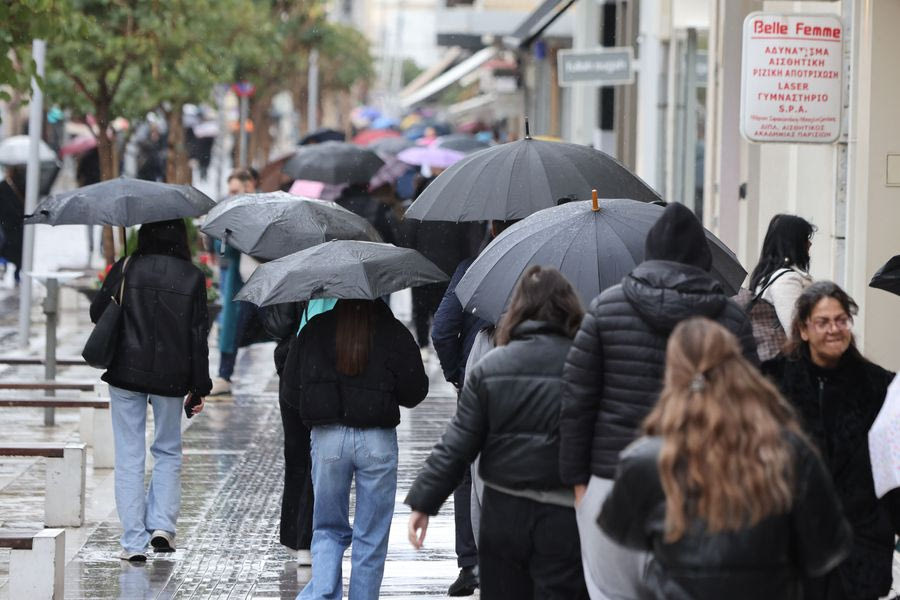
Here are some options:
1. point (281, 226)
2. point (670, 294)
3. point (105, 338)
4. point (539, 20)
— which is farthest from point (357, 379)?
point (539, 20)

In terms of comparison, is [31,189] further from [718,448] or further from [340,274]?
[718,448]

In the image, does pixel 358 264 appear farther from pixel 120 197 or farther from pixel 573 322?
pixel 120 197

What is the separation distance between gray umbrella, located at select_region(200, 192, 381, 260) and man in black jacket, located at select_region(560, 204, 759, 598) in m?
3.54

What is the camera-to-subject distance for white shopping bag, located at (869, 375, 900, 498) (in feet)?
19.0

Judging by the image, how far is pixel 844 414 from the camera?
236 inches

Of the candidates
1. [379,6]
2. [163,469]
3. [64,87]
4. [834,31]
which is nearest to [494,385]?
[163,469]

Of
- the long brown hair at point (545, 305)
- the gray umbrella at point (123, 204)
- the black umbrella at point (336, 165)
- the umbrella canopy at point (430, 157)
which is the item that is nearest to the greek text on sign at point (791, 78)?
the gray umbrella at point (123, 204)

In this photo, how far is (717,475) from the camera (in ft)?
13.6

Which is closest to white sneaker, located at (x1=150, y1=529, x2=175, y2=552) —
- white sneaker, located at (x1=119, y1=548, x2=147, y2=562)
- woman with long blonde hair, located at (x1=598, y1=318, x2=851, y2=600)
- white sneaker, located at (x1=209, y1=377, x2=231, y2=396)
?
white sneaker, located at (x1=119, y1=548, x2=147, y2=562)

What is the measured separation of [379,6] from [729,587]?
5478 inches

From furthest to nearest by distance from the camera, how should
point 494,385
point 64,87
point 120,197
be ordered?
1. point 64,87
2. point 120,197
3. point 494,385

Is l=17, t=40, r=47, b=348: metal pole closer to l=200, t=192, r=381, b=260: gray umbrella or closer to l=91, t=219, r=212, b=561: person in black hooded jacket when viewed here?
l=200, t=192, r=381, b=260: gray umbrella

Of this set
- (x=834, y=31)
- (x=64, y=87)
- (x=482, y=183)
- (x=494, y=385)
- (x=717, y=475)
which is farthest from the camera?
(x=64, y=87)

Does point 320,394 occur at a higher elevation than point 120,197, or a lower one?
lower
